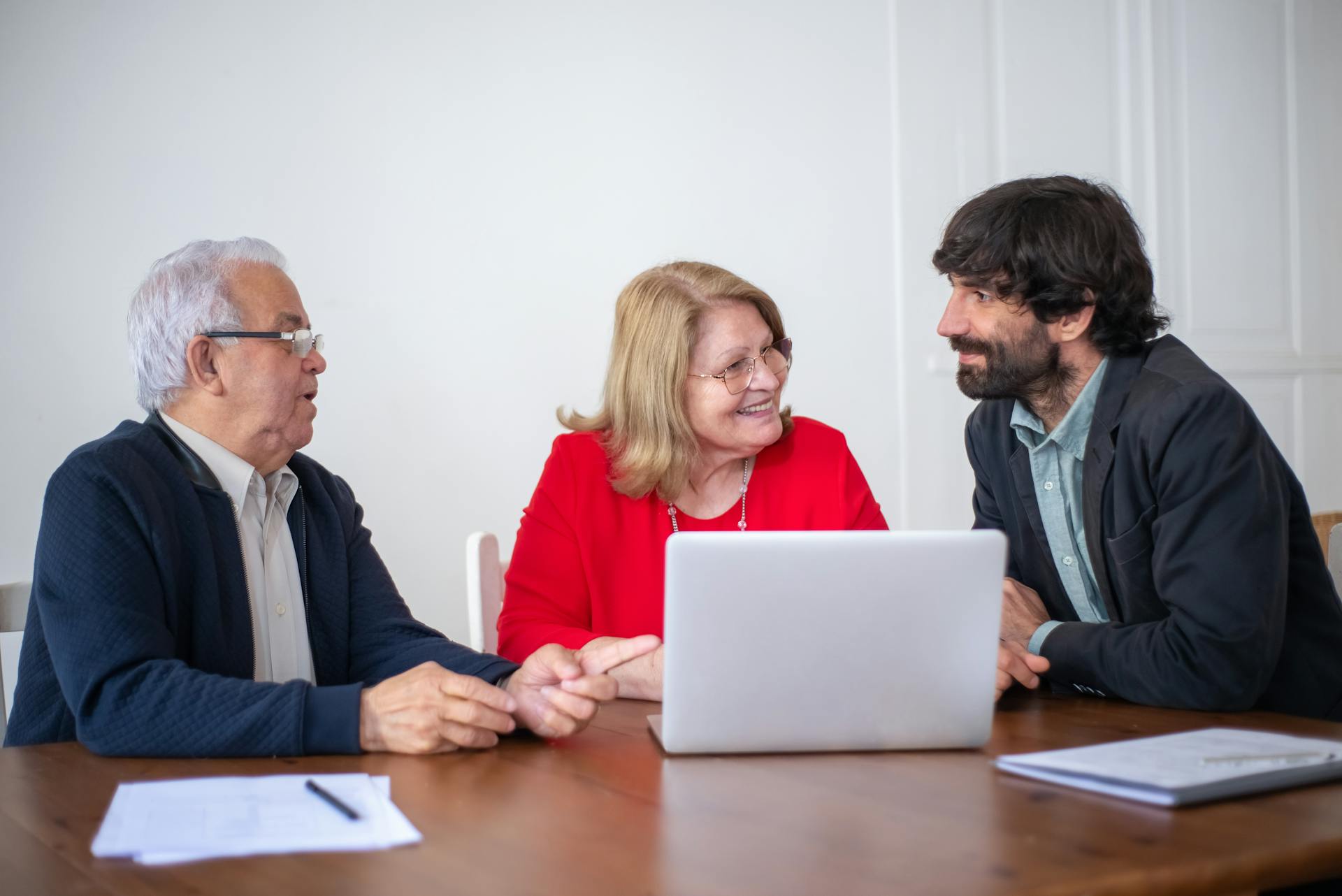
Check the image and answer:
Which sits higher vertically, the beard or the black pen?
the beard

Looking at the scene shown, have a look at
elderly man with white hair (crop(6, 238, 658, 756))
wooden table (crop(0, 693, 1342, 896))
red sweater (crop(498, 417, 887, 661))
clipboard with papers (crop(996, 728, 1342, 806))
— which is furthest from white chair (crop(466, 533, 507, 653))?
clipboard with papers (crop(996, 728, 1342, 806))

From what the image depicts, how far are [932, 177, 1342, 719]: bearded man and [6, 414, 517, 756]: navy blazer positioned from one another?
2.86 ft

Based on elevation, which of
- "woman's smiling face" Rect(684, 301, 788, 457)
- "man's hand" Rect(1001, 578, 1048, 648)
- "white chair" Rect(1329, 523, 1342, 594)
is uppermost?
"woman's smiling face" Rect(684, 301, 788, 457)

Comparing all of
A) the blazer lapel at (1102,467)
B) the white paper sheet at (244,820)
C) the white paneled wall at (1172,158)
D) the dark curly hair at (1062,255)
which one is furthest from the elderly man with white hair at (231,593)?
the white paneled wall at (1172,158)

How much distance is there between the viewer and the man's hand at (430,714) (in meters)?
1.32

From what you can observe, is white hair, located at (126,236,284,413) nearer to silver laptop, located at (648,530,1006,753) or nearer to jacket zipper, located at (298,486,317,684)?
jacket zipper, located at (298,486,317,684)

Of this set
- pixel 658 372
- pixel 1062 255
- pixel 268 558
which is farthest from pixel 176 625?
pixel 1062 255

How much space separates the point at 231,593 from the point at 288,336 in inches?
15.4

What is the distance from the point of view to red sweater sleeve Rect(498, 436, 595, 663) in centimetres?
203

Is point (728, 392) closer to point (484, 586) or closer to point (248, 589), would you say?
point (484, 586)

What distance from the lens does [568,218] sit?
344cm

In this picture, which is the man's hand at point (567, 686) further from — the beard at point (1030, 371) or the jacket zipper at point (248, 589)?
the beard at point (1030, 371)

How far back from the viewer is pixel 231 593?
5.36 ft

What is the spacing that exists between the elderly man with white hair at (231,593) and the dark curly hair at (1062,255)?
992 mm
